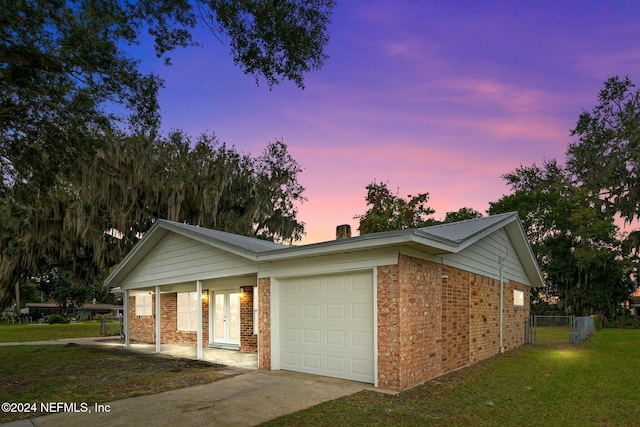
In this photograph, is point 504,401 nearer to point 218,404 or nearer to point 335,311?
point 335,311

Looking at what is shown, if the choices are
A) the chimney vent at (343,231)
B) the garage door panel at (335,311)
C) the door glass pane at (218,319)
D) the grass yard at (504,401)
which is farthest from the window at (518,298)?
the door glass pane at (218,319)

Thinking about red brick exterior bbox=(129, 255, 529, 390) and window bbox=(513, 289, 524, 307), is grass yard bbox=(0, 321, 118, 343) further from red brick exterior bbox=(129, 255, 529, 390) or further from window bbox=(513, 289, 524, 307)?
window bbox=(513, 289, 524, 307)

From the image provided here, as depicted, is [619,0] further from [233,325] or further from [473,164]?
[233,325]

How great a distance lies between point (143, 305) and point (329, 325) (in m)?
11.6

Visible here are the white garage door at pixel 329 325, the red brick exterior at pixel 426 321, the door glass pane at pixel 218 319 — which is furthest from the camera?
the door glass pane at pixel 218 319

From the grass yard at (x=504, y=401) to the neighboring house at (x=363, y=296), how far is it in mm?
667

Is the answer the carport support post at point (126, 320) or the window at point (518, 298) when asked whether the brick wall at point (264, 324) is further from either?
the window at point (518, 298)

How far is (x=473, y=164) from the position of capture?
1775cm

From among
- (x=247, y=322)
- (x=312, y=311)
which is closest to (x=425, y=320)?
(x=312, y=311)

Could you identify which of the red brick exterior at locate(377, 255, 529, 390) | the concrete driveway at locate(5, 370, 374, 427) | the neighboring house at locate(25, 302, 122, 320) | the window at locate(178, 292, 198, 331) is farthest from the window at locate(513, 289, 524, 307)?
the neighboring house at locate(25, 302, 122, 320)

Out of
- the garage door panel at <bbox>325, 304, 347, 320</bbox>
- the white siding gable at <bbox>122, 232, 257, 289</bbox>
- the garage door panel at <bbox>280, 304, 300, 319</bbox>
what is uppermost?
the white siding gable at <bbox>122, 232, 257, 289</bbox>

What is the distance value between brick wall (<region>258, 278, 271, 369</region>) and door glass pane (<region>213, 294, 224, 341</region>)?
451 cm

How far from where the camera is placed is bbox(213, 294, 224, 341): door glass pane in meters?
14.2

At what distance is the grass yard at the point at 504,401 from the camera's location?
5.88 meters
